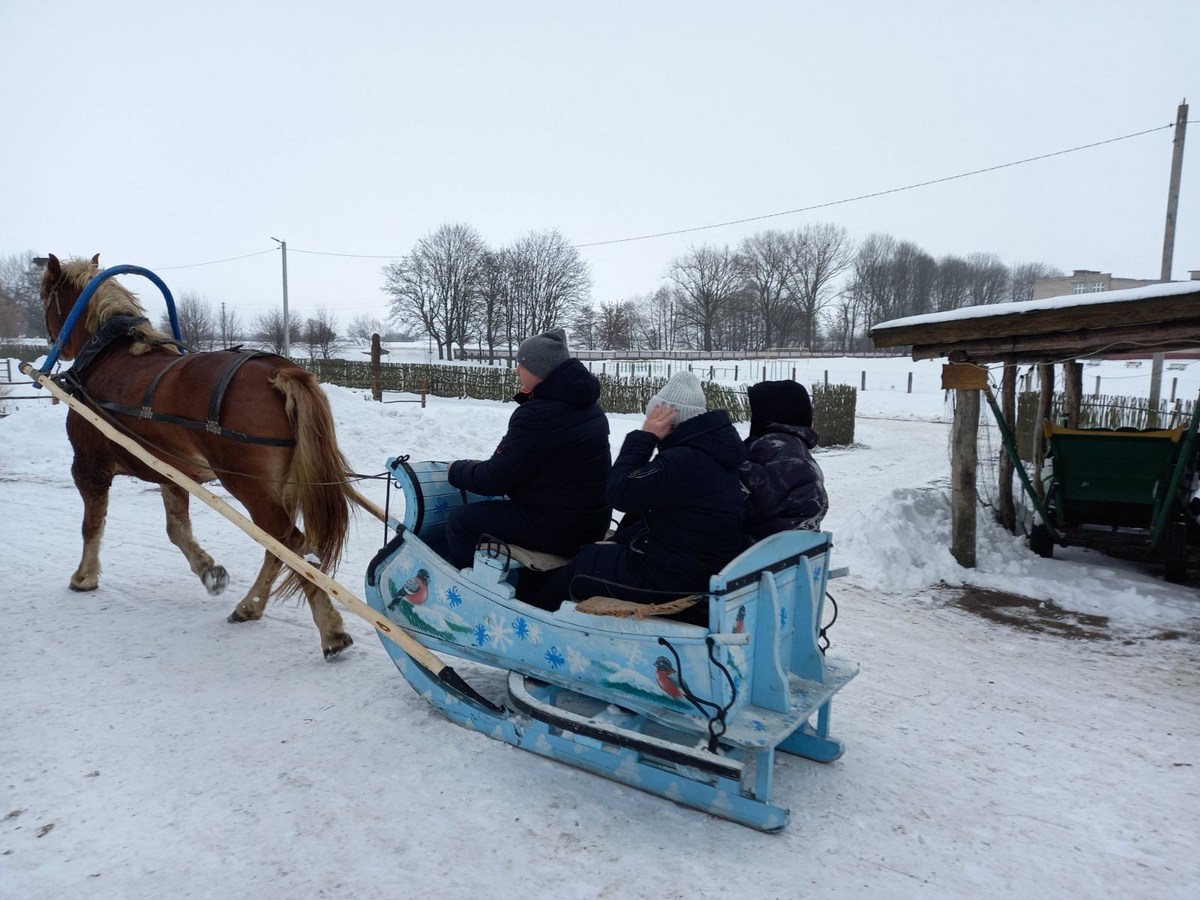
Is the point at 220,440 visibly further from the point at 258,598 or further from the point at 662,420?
the point at 662,420

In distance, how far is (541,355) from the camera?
359 cm

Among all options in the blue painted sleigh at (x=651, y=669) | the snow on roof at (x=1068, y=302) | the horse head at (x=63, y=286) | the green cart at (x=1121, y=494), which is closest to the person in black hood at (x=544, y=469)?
the blue painted sleigh at (x=651, y=669)

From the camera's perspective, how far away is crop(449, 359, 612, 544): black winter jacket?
347 centimetres

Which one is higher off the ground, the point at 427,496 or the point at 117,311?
the point at 117,311

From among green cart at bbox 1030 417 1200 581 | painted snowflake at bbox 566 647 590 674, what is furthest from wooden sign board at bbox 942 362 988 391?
painted snowflake at bbox 566 647 590 674

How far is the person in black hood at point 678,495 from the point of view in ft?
9.91

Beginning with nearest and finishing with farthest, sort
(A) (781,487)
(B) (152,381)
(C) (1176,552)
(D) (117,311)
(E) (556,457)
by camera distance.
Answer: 1. (A) (781,487)
2. (E) (556,457)
3. (B) (152,381)
4. (D) (117,311)
5. (C) (1176,552)

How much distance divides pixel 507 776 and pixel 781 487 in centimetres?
175

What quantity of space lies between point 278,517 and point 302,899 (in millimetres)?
2475

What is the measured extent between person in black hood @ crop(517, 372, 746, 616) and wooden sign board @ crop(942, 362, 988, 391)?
4.46 meters

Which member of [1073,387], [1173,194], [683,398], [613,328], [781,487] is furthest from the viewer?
[613,328]

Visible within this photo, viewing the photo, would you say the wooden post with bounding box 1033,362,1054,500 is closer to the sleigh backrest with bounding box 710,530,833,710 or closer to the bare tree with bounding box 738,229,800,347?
the sleigh backrest with bounding box 710,530,833,710

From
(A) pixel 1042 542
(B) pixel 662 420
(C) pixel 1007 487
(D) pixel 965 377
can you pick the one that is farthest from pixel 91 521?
(C) pixel 1007 487

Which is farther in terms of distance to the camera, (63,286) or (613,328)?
(613,328)
